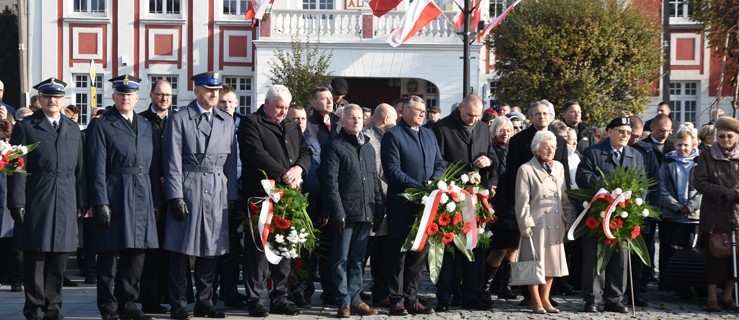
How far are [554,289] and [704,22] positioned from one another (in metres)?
8.59

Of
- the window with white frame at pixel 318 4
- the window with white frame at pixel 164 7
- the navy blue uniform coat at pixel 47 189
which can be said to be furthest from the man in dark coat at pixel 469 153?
the window with white frame at pixel 164 7

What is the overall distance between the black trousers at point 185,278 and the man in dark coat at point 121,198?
0.98ft

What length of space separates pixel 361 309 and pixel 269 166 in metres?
1.64

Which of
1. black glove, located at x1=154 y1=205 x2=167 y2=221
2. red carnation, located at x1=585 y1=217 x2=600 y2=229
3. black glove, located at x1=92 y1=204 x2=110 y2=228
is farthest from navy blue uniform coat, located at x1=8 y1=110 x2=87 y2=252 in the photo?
red carnation, located at x1=585 y1=217 x2=600 y2=229

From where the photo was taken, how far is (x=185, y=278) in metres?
9.83

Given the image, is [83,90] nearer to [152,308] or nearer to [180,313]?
[152,308]

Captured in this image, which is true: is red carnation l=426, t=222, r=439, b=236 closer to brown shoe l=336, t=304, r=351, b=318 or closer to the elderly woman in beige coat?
the elderly woman in beige coat

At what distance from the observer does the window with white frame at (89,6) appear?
35562mm

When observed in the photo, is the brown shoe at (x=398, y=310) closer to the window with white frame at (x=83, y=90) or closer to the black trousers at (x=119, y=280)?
the black trousers at (x=119, y=280)

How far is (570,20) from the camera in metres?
24.6

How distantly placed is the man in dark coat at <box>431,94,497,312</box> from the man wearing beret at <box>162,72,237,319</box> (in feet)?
7.44

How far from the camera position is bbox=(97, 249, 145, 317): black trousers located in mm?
9453

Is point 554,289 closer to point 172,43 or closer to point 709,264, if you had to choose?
point 709,264

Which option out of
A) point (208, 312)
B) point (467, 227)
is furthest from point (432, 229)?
point (208, 312)
